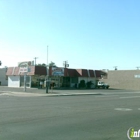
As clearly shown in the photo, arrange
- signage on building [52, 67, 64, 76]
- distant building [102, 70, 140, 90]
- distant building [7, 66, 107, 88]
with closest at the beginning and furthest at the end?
distant building [7, 66, 107, 88] < signage on building [52, 67, 64, 76] < distant building [102, 70, 140, 90]

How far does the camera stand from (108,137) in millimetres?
8406

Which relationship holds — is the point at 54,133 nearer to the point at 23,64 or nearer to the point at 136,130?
→ the point at 136,130

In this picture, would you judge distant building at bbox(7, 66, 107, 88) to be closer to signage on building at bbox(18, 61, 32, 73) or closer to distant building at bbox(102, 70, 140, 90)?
signage on building at bbox(18, 61, 32, 73)

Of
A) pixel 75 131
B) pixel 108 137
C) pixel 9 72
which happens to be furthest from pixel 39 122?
pixel 9 72

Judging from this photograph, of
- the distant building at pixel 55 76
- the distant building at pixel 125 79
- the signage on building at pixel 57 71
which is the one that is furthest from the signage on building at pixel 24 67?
the distant building at pixel 125 79

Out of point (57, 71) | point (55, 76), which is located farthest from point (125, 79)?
point (57, 71)

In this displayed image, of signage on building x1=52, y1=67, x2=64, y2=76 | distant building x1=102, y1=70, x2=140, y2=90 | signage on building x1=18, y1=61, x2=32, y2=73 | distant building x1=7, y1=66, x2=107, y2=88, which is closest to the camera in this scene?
signage on building x1=18, y1=61, x2=32, y2=73

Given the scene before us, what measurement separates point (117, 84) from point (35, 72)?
2718 centimetres

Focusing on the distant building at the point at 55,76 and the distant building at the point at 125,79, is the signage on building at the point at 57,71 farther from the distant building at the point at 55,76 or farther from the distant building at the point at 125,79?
the distant building at the point at 125,79

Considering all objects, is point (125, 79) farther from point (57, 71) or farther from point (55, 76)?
point (57, 71)

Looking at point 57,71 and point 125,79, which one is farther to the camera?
point 125,79

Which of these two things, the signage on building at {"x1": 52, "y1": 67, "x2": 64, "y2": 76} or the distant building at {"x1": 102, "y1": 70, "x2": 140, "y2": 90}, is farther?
the distant building at {"x1": 102, "y1": 70, "x2": 140, "y2": 90}

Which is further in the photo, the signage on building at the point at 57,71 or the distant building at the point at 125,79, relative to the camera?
the distant building at the point at 125,79

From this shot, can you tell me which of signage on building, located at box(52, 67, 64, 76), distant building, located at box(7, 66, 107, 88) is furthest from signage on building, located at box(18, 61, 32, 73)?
signage on building, located at box(52, 67, 64, 76)
